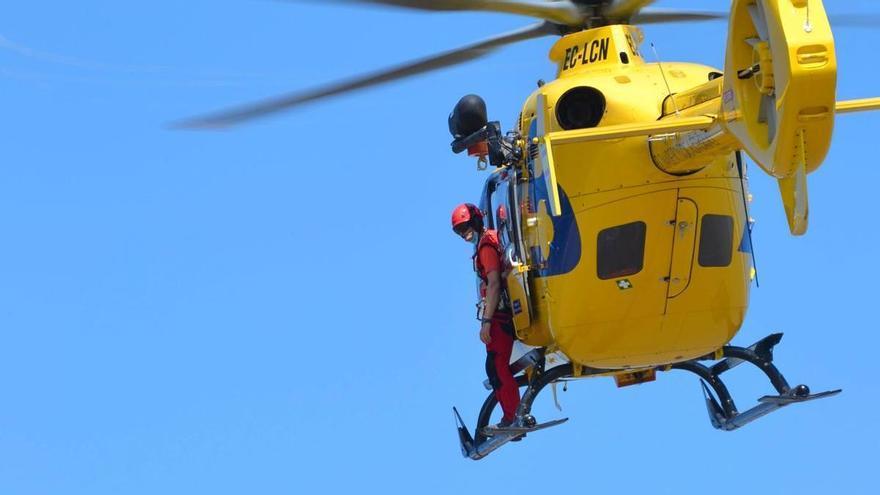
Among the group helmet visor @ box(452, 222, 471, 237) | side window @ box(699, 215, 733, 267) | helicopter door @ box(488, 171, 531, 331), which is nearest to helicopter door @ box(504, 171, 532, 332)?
helicopter door @ box(488, 171, 531, 331)

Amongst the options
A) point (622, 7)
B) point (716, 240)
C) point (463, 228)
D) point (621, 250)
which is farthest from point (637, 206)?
point (622, 7)

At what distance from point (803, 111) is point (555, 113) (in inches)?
123

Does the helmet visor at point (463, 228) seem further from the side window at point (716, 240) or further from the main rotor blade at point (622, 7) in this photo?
the side window at point (716, 240)

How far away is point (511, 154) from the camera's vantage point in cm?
1420

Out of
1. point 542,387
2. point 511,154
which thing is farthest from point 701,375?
point 511,154

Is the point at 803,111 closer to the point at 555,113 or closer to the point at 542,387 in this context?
the point at 555,113

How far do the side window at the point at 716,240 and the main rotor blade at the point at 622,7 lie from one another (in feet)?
8.36

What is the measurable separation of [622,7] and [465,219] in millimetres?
2572

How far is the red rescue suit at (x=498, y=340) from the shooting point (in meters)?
14.8

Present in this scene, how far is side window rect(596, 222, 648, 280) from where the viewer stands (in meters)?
13.2

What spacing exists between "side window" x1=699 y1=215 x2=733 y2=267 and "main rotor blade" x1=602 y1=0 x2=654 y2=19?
2549mm

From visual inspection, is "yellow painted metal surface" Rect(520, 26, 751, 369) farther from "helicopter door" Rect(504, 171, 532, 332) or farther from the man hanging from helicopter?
the man hanging from helicopter

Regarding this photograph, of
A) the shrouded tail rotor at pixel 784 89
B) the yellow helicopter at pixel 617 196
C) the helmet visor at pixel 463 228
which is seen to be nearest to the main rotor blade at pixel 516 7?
→ the yellow helicopter at pixel 617 196

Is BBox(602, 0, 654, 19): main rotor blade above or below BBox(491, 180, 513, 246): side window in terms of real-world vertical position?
above
